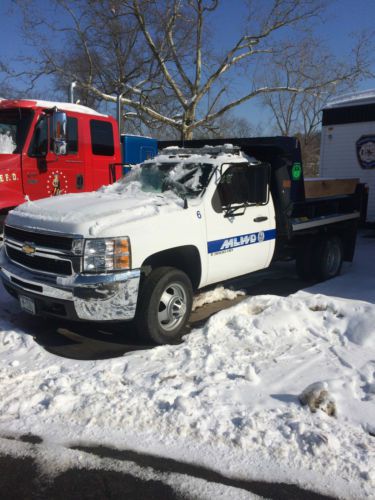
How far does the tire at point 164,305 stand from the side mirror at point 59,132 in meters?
3.71

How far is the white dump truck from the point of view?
437cm

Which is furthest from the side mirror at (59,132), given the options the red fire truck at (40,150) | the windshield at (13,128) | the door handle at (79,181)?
the door handle at (79,181)

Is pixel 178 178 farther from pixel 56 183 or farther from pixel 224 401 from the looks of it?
pixel 56 183

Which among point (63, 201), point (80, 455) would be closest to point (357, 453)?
point (80, 455)

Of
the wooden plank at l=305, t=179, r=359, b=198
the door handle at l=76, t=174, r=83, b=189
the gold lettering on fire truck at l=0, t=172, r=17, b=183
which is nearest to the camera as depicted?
the gold lettering on fire truck at l=0, t=172, r=17, b=183

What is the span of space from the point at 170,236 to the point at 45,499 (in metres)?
2.69

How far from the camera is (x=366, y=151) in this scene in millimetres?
12812

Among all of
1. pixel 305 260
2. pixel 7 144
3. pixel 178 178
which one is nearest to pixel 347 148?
pixel 305 260

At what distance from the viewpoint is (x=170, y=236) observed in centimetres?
480

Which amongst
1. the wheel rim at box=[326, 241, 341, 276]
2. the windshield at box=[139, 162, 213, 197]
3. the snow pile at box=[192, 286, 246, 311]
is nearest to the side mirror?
the windshield at box=[139, 162, 213, 197]

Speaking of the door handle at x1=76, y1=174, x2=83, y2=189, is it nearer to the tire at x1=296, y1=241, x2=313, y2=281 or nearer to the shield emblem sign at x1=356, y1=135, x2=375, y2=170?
the tire at x1=296, y1=241, x2=313, y2=281

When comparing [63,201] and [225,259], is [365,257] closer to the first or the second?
[225,259]

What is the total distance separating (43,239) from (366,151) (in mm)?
10625

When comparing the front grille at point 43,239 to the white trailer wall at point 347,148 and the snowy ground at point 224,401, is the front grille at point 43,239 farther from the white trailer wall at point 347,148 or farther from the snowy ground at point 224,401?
the white trailer wall at point 347,148
